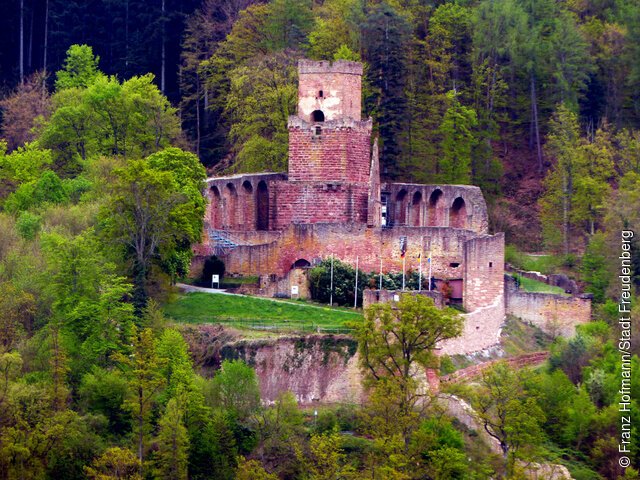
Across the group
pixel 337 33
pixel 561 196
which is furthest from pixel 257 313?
pixel 337 33

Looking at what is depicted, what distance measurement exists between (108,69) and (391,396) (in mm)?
41153

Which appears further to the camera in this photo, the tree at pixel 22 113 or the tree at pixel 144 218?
the tree at pixel 22 113

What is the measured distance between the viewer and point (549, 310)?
71.0 meters

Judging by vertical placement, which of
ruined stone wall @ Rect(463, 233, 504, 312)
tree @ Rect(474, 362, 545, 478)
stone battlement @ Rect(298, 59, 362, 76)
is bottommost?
tree @ Rect(474, 362, 545, 478)

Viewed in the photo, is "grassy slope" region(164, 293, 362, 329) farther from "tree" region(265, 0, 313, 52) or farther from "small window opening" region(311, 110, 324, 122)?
"tree" region(265, 0, 313, 52)

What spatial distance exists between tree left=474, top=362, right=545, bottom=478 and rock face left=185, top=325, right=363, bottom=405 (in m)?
4.27

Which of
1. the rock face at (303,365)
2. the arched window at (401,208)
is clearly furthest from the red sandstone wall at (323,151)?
the rock face at (303,365)

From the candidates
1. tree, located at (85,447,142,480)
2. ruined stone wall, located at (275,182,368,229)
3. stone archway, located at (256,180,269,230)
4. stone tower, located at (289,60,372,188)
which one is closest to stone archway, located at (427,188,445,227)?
stone tower, located at (289,60,372,188)

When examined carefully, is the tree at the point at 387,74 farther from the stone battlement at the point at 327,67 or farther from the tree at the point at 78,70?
the tree at the point at 78,70

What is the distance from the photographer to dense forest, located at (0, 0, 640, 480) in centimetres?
5997

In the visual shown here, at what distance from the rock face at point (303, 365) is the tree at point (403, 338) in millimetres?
943

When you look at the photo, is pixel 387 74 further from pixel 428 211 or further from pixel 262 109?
pixel 428 211

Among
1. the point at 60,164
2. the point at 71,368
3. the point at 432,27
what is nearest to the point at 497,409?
the point at 71,368

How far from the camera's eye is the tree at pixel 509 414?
59531 millimetres
